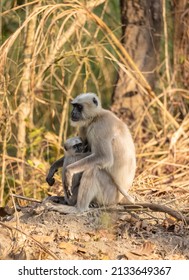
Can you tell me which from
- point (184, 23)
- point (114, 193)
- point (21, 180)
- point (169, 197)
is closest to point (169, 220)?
point (114, 193)

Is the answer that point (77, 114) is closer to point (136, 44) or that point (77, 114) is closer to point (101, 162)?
point (101, 162)

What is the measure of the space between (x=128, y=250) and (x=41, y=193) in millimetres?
3124

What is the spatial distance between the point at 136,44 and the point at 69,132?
205cm

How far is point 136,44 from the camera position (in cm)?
872

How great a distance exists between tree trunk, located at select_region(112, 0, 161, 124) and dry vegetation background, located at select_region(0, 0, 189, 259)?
72 millimetres

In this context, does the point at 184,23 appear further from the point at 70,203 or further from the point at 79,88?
the point at 70,203

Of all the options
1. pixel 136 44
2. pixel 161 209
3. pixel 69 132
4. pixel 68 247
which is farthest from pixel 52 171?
pixel 69 132

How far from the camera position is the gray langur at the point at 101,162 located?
5516mm

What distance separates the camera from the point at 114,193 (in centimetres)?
565

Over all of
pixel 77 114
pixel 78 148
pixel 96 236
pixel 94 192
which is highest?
pixel 77 114

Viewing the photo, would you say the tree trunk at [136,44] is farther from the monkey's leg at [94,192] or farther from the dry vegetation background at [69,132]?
the monkey's leg at [94,192]

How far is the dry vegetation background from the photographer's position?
486cm

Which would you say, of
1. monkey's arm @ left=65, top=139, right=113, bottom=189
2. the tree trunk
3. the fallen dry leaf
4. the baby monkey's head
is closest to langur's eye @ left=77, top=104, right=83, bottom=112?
the baby monkey's head

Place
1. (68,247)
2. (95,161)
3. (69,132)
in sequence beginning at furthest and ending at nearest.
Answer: (69,132)
(95,161)
(68,247)
